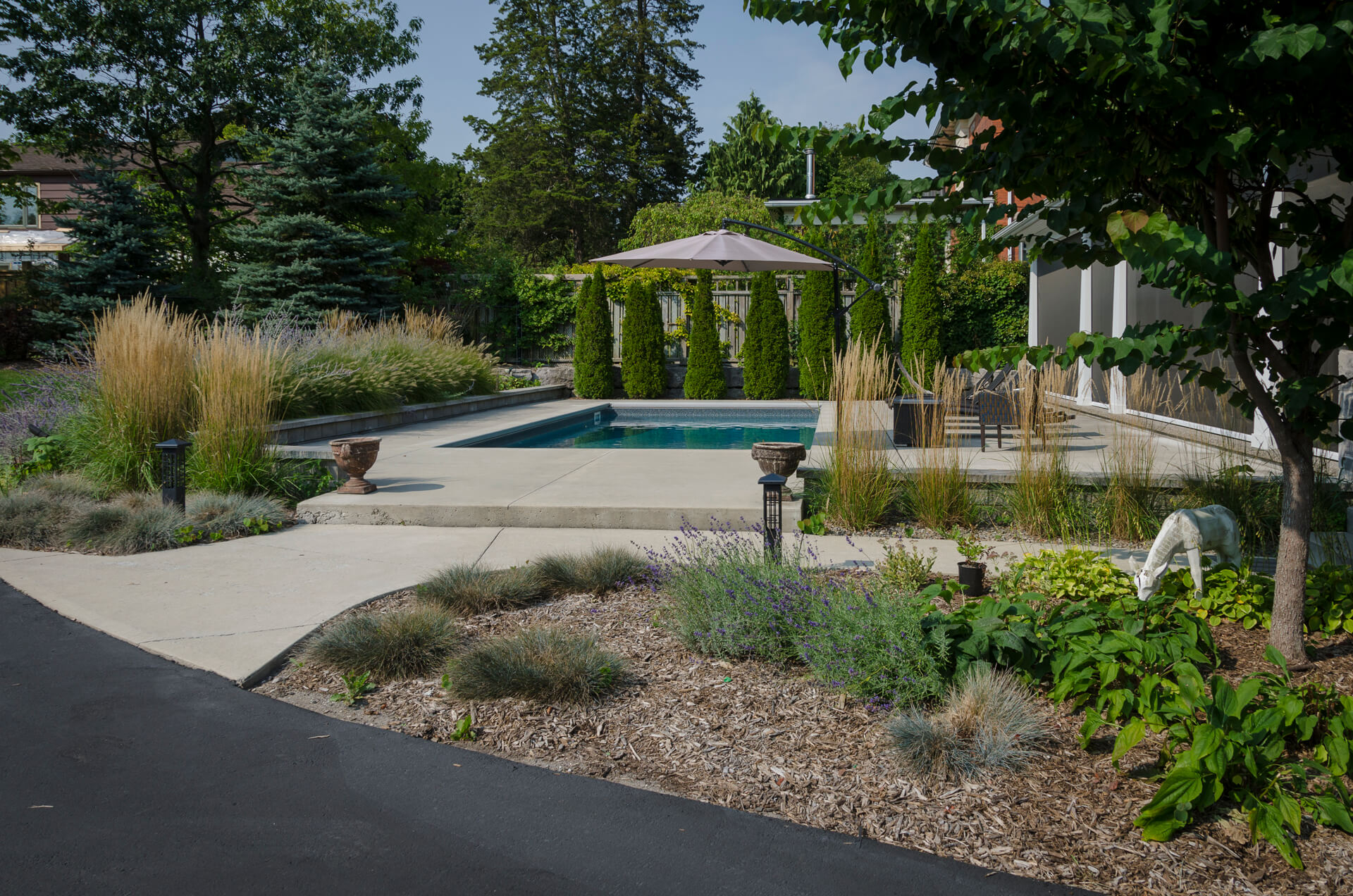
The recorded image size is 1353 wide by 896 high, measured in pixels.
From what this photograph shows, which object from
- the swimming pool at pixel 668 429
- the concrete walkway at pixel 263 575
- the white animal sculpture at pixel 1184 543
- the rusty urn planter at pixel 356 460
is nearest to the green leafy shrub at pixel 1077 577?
A: the white animal sculpture at pixel 1184 543

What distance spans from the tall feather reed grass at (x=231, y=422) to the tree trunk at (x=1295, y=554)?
595cm

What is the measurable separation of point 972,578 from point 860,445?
1539mm

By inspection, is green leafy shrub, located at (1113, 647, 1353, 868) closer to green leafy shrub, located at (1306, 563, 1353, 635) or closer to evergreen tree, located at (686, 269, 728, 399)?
green leafy shrub, located at (1306, 563, 1353, 635)

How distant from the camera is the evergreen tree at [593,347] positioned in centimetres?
1561

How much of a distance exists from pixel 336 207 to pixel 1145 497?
14.8 m

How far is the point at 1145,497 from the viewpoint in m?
4.82

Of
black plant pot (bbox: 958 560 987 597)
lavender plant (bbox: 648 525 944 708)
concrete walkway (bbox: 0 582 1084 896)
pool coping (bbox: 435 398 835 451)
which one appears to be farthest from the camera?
pool coping (bbox: 435 398 835 451)

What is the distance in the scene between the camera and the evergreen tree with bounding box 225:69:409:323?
15.1m

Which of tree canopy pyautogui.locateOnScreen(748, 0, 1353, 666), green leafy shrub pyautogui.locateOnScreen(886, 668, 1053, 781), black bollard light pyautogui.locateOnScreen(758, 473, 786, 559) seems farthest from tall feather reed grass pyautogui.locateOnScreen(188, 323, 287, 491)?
green leafy shrub pyautogui.locateOnScreen(886, 668, 1053, 781)

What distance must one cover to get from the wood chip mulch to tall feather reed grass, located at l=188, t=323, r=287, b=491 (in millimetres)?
3374

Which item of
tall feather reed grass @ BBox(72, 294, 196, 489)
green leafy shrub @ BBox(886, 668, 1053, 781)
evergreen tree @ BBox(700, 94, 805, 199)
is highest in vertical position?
evergreen tree @ BBox(700, 94, 805, 199)

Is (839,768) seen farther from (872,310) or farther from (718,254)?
(872,310)

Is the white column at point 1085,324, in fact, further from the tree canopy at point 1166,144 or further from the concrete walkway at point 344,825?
the concrete walkway at point 344,825

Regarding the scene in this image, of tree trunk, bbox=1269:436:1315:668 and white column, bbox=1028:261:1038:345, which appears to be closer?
tree trunk, bbox=1269:436:1315:668
